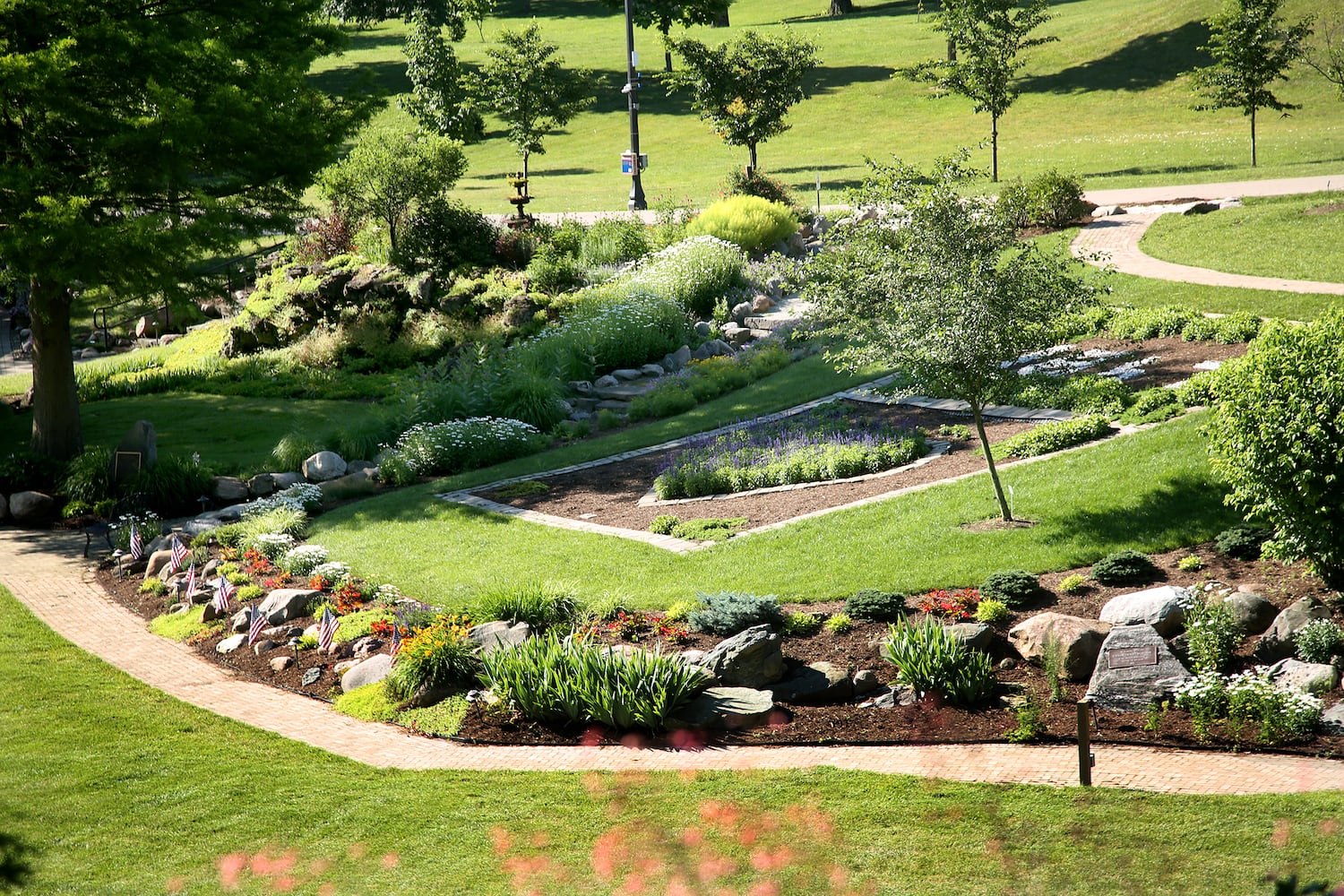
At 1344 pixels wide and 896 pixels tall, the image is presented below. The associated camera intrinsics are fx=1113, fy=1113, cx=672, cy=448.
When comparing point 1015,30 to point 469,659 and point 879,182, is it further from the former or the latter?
point 469,659

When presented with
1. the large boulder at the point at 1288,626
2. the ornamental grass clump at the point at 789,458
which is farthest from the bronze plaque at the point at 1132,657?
the ornamental grass clump at the point at 789,458

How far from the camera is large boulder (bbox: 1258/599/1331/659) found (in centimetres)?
763

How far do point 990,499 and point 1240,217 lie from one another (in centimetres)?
1443

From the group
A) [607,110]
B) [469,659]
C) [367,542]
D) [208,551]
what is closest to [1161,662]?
[469,659]

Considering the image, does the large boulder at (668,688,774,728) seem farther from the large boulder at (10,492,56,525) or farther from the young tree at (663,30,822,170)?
the young tree at (663,30,822,170)

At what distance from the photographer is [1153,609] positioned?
8164mm

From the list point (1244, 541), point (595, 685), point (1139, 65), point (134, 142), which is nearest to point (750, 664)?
point (595, 685)

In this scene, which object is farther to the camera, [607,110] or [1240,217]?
[607,110]

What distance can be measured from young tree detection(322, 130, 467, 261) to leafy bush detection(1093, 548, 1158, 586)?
740 inches

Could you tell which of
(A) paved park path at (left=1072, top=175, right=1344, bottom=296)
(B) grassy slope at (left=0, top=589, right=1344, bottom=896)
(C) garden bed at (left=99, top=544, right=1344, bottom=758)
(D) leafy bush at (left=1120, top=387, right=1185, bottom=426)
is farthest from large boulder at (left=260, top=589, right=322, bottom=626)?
(A) paved park path at (left=1072, top=175, right=1344, bottom=296)

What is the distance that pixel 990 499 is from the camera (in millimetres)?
10859

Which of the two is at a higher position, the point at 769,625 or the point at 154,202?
the point at 154,202

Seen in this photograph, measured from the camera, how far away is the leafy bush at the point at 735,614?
28.8 ft

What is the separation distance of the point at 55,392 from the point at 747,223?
1406cm
